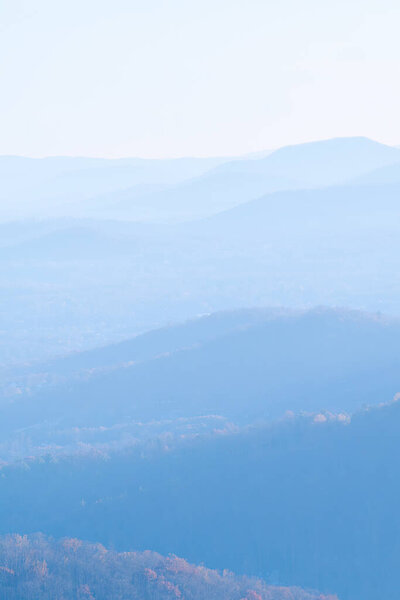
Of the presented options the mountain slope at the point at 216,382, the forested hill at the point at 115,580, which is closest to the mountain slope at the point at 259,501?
the forested hill at the point at 115,580

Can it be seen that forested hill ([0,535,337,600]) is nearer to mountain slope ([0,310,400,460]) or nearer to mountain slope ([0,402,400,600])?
mountain slope ([0,402,400,600])

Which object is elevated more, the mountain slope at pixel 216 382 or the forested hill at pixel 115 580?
the forested hill at pixel 115 580

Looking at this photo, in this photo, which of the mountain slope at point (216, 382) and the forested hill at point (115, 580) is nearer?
the forested hill at point (115, 580)

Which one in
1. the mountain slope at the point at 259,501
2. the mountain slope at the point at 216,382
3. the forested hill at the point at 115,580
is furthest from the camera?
the mountain slope at the point at 216,382

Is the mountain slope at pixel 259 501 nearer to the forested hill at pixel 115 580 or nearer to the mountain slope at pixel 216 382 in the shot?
the forested hill at pixel 115 580

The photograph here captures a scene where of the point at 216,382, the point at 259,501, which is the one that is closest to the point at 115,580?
the point at 259,501

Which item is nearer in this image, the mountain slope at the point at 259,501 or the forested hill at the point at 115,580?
the forested hill at the point at 115,580

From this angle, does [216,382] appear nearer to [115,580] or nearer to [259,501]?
[259,501]

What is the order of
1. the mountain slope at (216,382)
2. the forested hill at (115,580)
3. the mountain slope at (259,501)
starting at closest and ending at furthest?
the forested hill at (115,580), the mountain slope at (259,501), the mountain slope at (216,382)

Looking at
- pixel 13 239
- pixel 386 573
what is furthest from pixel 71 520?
pixel 13 239
